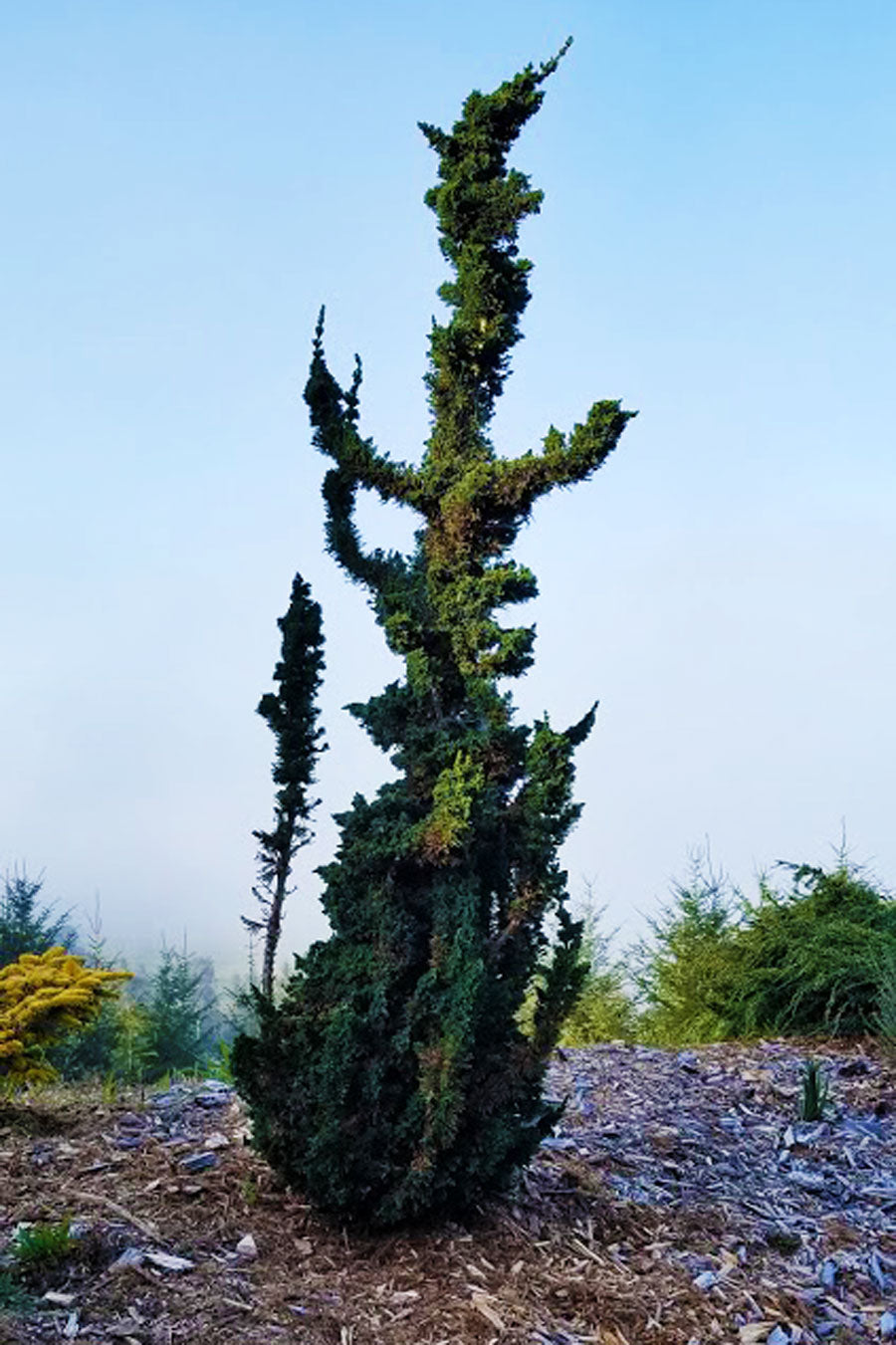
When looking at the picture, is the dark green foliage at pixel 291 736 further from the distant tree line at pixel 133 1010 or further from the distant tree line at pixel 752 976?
the distant tree line at pixel 133 1010

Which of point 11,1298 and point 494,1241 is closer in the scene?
point 11,1298

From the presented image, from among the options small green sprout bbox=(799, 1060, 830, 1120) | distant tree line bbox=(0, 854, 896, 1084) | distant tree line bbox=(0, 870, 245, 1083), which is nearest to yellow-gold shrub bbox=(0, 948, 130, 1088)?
distant tree line bbox=(0, 854, 896, 1084)

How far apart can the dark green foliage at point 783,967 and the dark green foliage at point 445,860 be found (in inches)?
173

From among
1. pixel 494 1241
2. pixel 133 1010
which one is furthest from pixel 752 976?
pixel 133 1010

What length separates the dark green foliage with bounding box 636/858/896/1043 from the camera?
873 centimetres

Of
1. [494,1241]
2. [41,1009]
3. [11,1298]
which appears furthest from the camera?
[41,1009]

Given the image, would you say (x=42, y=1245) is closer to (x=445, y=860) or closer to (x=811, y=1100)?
(x=445, y=860)

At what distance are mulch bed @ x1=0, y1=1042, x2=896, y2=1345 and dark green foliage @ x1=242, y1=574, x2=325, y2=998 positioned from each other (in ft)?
3.87

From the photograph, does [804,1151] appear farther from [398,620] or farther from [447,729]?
[398,620]

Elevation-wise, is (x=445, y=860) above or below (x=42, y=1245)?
above

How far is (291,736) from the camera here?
232 inches

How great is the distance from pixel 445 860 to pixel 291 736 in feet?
4.74

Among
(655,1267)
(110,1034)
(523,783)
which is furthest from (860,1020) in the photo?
(110,1034)

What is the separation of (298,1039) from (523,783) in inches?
55.3
